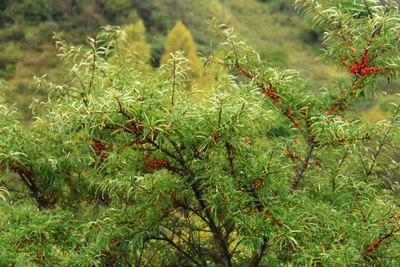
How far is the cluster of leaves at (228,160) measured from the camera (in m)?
2.91

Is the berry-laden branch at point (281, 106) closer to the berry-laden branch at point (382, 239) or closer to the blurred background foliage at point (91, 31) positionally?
the berry-laden branch at point (382, 239)

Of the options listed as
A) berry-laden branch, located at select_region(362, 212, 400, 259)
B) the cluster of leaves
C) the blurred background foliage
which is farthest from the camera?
the blurred background foliage

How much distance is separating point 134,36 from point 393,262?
19405 mm

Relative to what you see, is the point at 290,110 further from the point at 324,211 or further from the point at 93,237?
the point at 93,237

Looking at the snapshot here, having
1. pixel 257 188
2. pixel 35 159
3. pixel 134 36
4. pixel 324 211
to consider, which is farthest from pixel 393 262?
pixel 134 36

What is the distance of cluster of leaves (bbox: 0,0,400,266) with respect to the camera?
291 cm

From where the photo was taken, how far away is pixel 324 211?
3.48m

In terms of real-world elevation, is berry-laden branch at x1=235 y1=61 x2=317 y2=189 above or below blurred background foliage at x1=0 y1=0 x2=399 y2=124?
above

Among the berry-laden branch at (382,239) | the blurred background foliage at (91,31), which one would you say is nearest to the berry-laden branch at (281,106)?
the berry-laden branch at (382,239)

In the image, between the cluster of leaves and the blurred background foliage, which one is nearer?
the cluster of leaves

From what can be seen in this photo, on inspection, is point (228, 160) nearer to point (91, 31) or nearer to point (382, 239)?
point (382, 239)

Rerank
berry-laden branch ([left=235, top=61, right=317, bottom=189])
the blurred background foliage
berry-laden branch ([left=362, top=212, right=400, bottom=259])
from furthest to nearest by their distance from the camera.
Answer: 1. the blurred background foliage
2. berry-laden branch ([left=235, top=61, right=317, bottom=189])
3. berry-laden branch ([left=362, top=212, right=400, bottom=259])

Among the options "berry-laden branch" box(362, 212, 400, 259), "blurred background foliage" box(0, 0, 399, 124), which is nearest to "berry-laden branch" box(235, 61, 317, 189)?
"berry-laden branch" box(362, 212, 400, 259)

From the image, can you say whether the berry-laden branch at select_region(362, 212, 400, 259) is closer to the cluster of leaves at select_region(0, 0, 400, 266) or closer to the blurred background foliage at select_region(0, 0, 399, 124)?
the cluster of leaves at select_region(0, 0, 400, 266)
